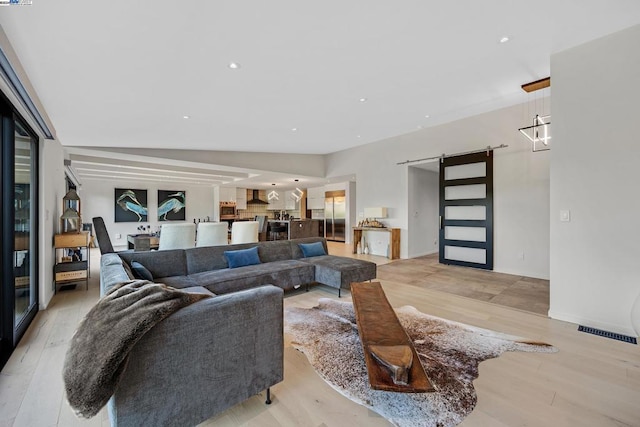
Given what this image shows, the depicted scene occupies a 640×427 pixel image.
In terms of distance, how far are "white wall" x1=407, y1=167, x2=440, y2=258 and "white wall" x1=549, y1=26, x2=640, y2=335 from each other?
3758mm

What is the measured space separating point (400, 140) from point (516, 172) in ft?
8.77

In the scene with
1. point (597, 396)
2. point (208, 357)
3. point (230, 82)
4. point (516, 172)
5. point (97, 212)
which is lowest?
point (597, 396)

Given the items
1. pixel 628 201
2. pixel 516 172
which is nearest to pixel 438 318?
pixel 628 201

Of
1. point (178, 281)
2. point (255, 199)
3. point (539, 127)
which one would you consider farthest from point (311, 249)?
point (255, 199)

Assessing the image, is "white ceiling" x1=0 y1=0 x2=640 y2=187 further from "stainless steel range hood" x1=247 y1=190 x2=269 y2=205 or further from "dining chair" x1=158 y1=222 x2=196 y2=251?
"stainless steel range hood" x1=247 y1=190 x2=269 y2=205

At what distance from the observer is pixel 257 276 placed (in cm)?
355

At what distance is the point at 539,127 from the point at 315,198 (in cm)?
817

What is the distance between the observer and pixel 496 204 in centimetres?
544

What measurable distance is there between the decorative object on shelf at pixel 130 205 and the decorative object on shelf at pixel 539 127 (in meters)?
10.8

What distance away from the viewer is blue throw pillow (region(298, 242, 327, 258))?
4.71 m

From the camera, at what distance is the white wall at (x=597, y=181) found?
9.05ft

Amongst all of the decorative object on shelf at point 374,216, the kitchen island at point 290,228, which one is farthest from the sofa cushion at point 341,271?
the kitchen island at point 290,228

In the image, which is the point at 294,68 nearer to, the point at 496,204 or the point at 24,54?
the point at 24,54

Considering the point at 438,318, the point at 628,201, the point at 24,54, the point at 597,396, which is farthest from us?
the point at 438,318
